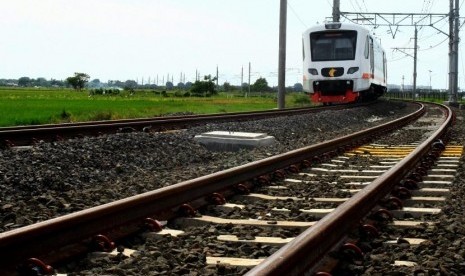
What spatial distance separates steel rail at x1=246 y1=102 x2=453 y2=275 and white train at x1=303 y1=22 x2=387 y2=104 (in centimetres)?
1850

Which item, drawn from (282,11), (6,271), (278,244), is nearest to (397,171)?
(278,244)

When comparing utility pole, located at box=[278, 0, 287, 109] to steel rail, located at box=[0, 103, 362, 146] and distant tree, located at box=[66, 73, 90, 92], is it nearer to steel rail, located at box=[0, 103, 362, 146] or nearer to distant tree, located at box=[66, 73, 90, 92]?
steel rail, located at box=[0, 103, 362, 146]

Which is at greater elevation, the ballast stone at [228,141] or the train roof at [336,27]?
the train roof at [336,27]

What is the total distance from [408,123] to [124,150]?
40.0 feet

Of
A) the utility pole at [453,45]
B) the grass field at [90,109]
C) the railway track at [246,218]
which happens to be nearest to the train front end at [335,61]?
the grass field at [90,109]

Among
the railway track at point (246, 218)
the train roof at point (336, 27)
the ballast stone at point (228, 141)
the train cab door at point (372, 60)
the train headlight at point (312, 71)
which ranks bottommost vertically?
the railway track at point (246, 218)

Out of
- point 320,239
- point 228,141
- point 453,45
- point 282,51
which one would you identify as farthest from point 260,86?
point 320,239

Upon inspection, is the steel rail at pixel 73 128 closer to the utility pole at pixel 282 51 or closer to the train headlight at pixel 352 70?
the utility pole at pixel 282 51

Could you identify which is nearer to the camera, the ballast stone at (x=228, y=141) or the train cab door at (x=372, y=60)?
the ballast stone at (x=228, y=141)

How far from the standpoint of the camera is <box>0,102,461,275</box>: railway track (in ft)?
11.5

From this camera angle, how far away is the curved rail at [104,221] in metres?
3.52

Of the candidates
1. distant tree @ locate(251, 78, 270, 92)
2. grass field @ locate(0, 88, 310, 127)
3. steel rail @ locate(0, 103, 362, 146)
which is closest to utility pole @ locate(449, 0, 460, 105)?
grass field @ locate(0, 88, 310, 127)

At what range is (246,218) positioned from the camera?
509 centimetres

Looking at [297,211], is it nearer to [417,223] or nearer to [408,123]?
[417,223]
